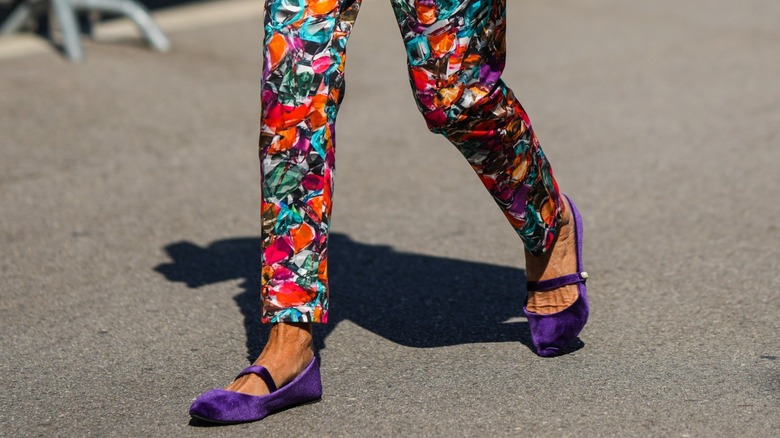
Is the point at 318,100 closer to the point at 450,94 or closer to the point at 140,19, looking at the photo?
the point at 450,94

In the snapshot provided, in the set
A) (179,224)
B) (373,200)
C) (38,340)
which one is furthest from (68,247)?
(373,200)

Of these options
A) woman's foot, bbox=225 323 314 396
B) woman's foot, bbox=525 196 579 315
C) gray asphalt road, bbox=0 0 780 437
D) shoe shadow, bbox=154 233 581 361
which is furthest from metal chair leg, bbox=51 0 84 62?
woman's foot, bbox=225 323 314 396

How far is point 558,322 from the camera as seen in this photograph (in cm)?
298

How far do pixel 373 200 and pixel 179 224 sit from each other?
800 millimetres

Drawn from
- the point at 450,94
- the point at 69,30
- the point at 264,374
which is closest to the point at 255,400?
the point at 264,374

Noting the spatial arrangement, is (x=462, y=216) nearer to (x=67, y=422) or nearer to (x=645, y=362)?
(x=645, y=362)

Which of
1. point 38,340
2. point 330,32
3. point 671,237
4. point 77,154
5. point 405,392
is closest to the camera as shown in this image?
point 330,32

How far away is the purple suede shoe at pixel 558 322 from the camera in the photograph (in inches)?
117

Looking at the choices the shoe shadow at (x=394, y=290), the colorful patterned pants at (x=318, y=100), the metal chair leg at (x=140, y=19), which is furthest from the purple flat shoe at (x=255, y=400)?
the metal chair leg at (x=140, y=19)

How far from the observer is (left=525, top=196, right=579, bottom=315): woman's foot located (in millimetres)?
3018

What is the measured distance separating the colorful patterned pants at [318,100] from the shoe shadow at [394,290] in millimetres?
580

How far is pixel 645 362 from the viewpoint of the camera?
296cm

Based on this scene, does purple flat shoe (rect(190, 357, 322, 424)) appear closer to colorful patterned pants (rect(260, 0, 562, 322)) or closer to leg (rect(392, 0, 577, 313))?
colorful patterned pants (rect(260, 0, 562, 322))

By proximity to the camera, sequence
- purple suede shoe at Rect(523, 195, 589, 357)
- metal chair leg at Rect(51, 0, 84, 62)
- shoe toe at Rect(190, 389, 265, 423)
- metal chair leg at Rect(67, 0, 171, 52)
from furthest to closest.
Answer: metal chair leg at Rect(67, 0, 171, 52), metal chair leg at Rect(51, 0, 84, 62), purple suede shoe at Rect(523, 195, 589, 357), shoe toe at Rect(190, 389, 265, 423)
